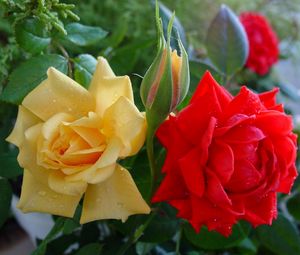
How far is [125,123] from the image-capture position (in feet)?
0.86

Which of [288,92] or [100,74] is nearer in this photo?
[100,74]

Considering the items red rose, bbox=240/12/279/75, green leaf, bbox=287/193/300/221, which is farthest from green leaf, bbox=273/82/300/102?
green leaf, bbox=287/193/300/221

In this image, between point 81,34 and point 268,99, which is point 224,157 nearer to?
point 268,99

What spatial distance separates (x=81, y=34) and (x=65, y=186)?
0.55 ft

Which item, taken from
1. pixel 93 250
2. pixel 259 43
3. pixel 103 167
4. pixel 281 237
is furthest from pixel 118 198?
pixel 259 43

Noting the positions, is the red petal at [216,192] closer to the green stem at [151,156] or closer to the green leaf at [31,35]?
the green stem at [151,156]

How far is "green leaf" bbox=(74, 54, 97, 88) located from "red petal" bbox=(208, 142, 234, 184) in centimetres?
12

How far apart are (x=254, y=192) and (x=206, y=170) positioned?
3cm

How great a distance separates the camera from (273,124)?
0.93 ft

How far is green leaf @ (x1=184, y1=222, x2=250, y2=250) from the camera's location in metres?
0.42

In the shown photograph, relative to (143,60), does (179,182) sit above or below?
above

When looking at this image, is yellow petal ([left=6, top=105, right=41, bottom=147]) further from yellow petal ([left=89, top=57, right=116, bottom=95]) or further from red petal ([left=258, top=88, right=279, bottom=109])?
red petal ([left=258, top=88, right=279, bottom=109])

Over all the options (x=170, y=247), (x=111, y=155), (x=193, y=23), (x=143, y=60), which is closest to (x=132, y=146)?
(x=111, y=155)

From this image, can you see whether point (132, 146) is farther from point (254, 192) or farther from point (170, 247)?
point (170, 247)
